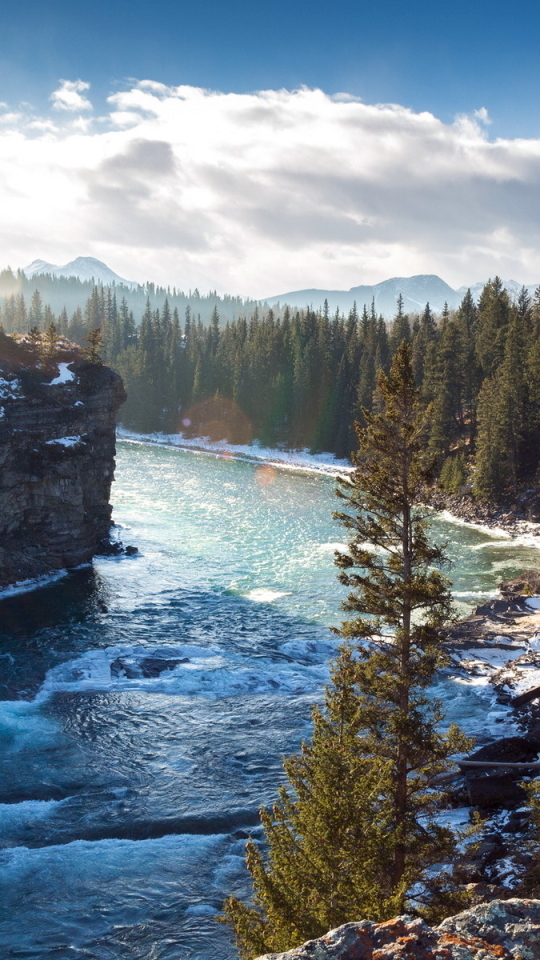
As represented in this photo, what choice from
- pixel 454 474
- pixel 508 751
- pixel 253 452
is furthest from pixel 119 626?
pixel 253 452

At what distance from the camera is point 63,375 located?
4869cm

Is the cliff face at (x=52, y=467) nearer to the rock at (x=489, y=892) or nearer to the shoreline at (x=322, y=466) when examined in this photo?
the shoreline at (x=322, y=466)

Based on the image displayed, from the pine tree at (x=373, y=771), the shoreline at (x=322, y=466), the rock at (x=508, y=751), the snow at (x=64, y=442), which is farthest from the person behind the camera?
the shoreline at (x=322, y=466)

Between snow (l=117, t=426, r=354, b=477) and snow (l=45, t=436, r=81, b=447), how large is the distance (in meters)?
52.7

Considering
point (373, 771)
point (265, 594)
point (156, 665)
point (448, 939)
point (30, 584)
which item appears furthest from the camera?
point (30, 584)

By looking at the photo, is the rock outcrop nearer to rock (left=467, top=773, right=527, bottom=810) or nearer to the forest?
rock (left=467, top=773, right=527, bottom=810)

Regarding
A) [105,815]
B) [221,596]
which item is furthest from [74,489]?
[105,815]

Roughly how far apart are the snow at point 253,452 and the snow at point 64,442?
173ft

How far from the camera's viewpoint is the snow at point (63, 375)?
47094mm

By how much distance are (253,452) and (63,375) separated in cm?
6896

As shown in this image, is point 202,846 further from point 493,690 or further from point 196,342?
point 196,342

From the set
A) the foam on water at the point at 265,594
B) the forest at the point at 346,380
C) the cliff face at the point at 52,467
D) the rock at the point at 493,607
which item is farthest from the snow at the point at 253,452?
the rock at the point at 493,607

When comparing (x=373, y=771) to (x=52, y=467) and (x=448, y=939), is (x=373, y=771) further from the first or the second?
(x=52, y=467)

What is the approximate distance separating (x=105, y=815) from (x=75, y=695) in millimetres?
8256
